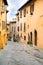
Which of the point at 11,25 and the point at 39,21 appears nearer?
the point at 39,21

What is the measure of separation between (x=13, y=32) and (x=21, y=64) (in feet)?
162

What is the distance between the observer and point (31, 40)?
3547cm

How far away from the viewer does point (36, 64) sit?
55.1 ft

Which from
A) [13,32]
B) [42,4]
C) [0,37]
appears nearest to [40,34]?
[42,4]

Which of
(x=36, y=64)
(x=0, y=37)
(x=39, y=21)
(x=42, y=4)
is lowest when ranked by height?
(x=36, y=64)

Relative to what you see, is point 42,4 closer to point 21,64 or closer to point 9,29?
point 21,64

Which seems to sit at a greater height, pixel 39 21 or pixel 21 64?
pixel 39 21

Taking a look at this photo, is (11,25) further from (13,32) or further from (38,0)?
(38,0)

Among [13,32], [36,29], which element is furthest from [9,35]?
[36,29]

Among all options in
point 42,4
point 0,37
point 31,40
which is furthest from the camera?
point 31,40

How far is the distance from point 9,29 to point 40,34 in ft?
142

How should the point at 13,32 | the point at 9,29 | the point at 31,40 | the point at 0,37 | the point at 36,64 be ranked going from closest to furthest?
the point at 36,64 < the point at 0,37 < the point at 31,40 < the point at 13,32 < the point at 9,29

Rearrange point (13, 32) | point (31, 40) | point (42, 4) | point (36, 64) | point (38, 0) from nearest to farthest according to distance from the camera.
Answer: point (36, 64), point (42, 4), point (38, 0), point (31, 40), point (13, 32)

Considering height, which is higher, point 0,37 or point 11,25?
point 11,25
